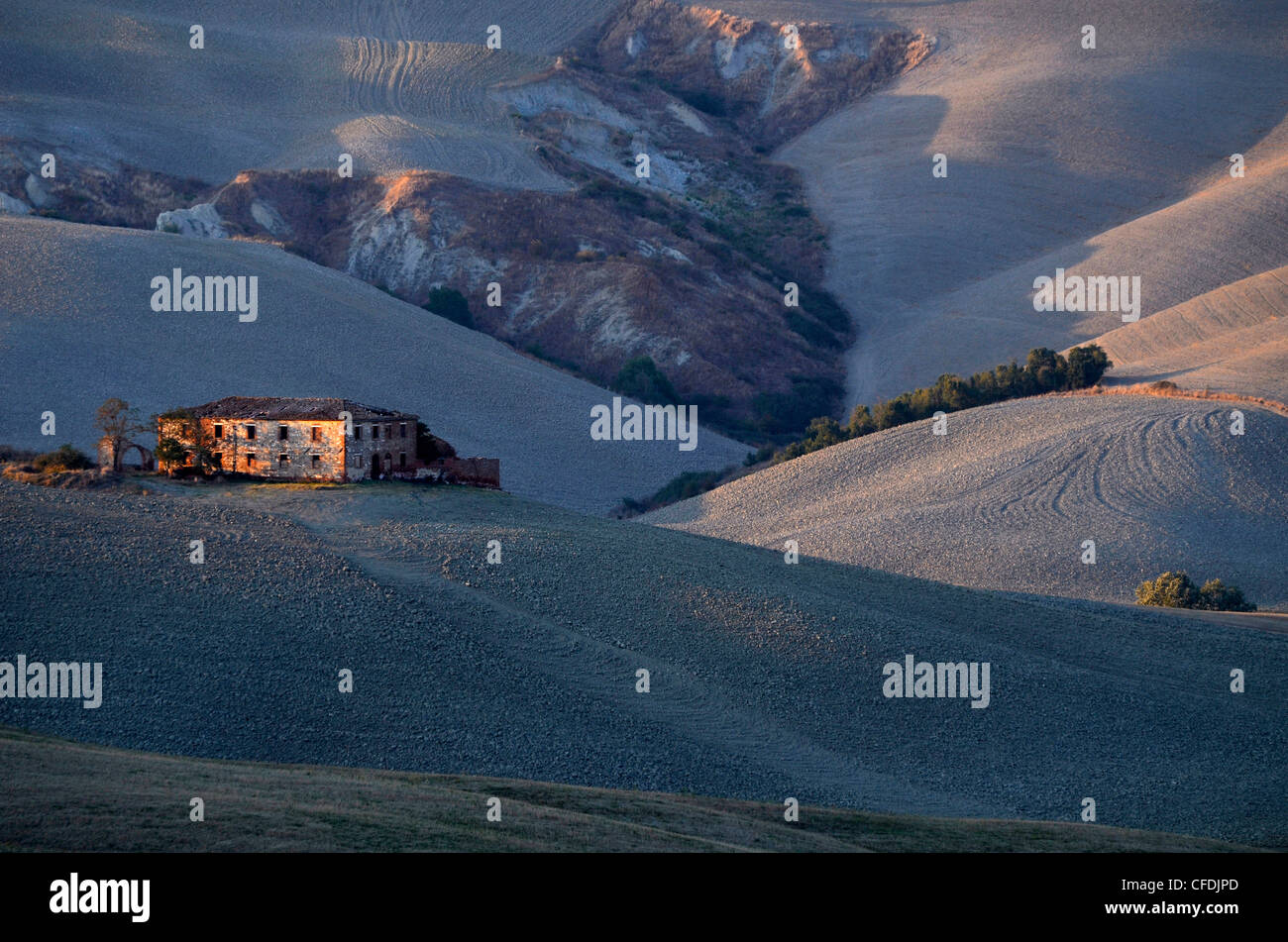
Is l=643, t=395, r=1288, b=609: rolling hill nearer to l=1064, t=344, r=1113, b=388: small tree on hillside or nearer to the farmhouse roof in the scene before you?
l=1064, t=344, r=1113, b=388: small tree on hillside

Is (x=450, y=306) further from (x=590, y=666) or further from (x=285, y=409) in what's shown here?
(x=590, y=666)

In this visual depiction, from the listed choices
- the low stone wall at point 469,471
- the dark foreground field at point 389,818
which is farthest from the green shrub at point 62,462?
the dark foreground field at point 389,818

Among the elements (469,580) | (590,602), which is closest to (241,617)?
(469,580)

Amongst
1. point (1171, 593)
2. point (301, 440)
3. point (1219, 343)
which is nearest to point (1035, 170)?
point (1219, 343)

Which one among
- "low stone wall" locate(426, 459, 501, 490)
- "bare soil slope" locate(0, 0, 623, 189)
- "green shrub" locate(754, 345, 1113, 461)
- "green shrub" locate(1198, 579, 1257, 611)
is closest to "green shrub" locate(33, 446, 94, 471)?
"low stone wall" locate(426, 459, 501, 490)
